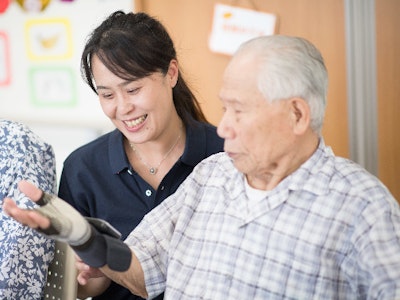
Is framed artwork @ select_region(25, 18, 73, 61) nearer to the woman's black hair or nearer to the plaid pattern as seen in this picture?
the woman's black hair

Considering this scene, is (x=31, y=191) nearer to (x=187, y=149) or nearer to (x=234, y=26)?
(x=187, y=149)

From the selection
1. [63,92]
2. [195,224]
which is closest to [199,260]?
[195,224]

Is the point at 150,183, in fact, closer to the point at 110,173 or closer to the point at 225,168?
the point at 110,173

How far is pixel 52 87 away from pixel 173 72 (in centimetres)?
219

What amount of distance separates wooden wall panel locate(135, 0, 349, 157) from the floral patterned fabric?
4.65ft

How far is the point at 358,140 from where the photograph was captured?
11.4 feet

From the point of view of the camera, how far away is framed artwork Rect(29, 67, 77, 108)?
3.97m

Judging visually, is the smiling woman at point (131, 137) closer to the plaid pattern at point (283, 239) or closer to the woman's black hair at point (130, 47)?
the woman's black hair at point (130, 47)

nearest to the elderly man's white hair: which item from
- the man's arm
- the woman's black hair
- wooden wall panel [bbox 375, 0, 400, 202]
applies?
the man's arm

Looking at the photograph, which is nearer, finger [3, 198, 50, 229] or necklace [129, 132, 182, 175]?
finger [3, 198, 50, 229]

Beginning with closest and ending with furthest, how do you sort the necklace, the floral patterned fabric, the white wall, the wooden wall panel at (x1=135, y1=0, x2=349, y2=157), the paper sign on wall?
1. the floral patterned fabric
2. the necklace
3. the wooden wall panel at (x1=135, y1=0, x2=349, y2=157)
4. the paper sign on wall
5. the white wall

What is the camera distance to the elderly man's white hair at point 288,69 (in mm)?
1301

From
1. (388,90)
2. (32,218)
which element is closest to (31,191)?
(32,218)

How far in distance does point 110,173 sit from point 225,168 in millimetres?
510
